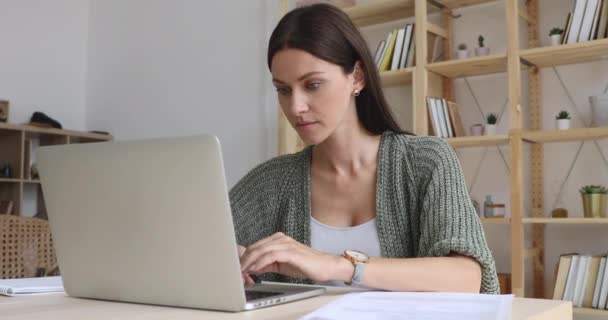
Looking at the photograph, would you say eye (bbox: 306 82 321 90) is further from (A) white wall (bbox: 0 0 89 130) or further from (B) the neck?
(A) white wall (bbox: 0 0 89 130)

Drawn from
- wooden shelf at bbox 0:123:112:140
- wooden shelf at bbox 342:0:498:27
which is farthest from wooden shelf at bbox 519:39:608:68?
wooden shelf at bbox 0:123:112:140

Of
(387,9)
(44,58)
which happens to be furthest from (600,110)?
(44,58)

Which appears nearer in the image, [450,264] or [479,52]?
[450,264]

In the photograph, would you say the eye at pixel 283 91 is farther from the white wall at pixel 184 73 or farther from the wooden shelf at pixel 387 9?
the white wall at pixel 184 73

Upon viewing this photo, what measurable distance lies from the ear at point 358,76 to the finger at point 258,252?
1.98 feet

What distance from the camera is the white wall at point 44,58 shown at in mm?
4117

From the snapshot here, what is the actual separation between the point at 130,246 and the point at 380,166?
69cm

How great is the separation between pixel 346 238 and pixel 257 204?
0.81ft

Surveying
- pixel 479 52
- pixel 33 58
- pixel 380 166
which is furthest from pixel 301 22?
pixel 33 58

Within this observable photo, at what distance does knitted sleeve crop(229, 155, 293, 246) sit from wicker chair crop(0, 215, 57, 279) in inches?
27.4

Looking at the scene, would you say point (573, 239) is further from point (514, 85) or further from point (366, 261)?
point (366, 261)

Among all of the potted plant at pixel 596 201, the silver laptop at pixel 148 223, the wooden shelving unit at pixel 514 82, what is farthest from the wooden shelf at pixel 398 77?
the silver laptop at pixel 148 223

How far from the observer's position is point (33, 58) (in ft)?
14.0

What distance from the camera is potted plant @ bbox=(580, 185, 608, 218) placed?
237cm
